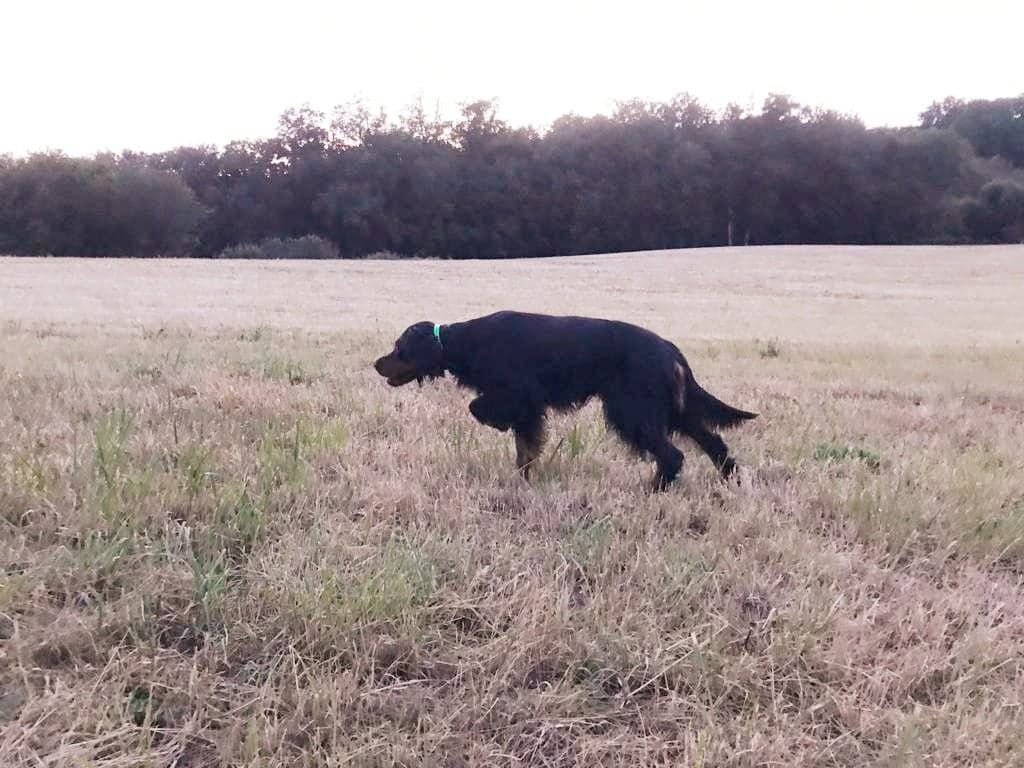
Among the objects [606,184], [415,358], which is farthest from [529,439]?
[606,184]

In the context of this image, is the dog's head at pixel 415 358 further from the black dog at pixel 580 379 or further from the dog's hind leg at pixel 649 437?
the dog's hind leg at pixel 649 437

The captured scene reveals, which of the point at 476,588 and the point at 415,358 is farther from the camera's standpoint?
the point at 415,358

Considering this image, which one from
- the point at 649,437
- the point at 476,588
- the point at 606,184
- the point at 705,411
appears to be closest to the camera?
the point at 476,588

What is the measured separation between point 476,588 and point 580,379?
1.69 metres

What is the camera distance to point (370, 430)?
4461mm

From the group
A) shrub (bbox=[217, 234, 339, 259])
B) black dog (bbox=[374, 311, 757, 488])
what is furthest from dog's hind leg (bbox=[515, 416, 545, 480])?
shrub (bbox=[217, 234, 339, 259])

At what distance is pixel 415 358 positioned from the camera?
449 cm

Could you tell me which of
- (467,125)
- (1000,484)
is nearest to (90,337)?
(1000,484)

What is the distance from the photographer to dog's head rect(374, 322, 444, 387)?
4438 mm

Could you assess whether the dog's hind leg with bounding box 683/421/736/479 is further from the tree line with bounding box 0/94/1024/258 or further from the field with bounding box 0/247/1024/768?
the tree line with bounding box 0/94/1024/258

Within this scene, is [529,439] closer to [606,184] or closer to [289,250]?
[289,250]

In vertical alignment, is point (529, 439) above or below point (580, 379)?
below

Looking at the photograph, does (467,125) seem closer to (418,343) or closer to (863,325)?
(863,325)

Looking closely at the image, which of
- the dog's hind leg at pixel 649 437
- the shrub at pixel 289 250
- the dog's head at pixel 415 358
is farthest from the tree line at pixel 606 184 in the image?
the dog's hind leg at pixel 649 437
